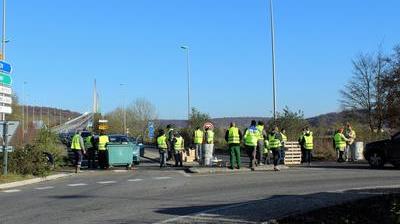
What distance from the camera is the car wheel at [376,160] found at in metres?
25.0

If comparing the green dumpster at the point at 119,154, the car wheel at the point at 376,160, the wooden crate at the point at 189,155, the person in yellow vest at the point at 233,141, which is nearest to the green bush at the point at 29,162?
the green dumpster at the point at 119,154

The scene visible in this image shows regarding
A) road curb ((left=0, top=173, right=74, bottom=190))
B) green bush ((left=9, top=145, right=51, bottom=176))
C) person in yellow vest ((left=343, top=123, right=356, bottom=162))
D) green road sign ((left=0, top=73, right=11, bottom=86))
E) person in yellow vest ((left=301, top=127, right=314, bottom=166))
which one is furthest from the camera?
person in yellow vest ((left=343, top=123, right=356, bottom=162))

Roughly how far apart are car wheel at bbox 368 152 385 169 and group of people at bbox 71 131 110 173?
11351mm

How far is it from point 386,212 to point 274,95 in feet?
81.9

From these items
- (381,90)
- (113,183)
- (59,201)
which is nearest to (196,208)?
(59,201)

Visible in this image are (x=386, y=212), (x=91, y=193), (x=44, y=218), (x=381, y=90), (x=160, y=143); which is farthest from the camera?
(x=381, y=90)

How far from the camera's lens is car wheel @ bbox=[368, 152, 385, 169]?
2495cm

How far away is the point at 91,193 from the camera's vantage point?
16859 mm

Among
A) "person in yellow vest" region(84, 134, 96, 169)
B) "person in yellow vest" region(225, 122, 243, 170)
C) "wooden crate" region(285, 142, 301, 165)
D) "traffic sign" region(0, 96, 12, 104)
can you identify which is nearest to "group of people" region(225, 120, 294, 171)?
"person in yellow vest" region(225, 122, 243, 170)

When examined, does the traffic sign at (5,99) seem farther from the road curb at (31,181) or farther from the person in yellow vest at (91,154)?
the person in yellow vest at (91,154)

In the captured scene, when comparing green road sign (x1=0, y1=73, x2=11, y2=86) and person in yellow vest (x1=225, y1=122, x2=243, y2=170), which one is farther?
person in yellow vest (x1=225, y1=122, x2=243, y2=170)

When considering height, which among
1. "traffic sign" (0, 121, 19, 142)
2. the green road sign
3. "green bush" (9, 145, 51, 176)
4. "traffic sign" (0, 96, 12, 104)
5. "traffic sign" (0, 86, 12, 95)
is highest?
the green road sign

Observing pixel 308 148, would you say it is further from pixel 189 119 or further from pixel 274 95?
pixel 189 119

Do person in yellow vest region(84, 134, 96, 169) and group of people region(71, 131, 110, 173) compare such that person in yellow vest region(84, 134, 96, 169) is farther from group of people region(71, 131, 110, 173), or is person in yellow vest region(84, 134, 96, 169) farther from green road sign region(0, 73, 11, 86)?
green road sign region(0, 73, 11, 86)
